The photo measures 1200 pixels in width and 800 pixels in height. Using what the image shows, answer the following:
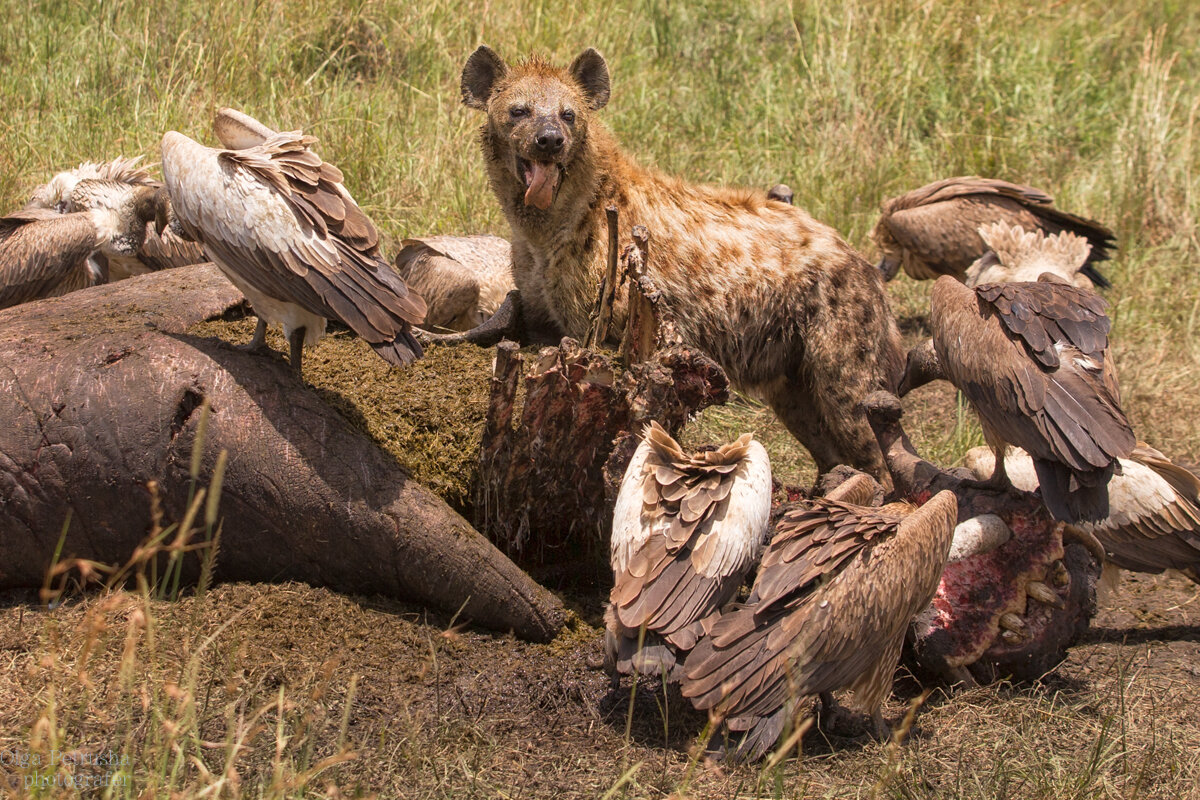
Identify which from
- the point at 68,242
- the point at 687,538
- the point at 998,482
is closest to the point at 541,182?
the point at 687,538

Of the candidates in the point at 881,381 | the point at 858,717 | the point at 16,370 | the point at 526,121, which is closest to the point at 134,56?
the point at 526,121

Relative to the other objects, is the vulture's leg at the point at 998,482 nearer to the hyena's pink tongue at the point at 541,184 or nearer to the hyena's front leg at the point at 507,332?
the hyena's front leg at the point at 507,332

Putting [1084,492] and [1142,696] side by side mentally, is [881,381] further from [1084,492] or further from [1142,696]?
[1142,696]

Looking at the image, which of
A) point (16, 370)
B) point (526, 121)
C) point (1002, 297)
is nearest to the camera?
point (16, 370)

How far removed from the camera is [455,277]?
554 centimetres

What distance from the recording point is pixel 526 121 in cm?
475

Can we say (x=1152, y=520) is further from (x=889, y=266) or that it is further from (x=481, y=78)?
(x=889, y=266)

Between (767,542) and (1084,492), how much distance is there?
3.45 feet

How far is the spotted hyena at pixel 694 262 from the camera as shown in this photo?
4789 millimetres

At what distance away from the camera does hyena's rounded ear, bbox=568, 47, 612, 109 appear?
513cm

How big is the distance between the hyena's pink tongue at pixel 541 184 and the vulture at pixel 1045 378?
161cm

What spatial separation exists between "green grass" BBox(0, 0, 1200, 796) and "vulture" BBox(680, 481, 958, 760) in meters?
2.39

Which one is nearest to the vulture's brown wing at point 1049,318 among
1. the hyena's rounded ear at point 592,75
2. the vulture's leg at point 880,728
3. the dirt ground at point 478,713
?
the dirt ground at point 478,713

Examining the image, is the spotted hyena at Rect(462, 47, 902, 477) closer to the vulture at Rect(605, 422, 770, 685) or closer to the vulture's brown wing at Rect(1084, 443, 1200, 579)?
the vulture's brown wing at Rect(1084, 443, 1200, 579)
